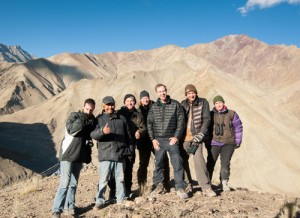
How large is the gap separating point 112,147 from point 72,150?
68 cm

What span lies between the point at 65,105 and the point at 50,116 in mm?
2760

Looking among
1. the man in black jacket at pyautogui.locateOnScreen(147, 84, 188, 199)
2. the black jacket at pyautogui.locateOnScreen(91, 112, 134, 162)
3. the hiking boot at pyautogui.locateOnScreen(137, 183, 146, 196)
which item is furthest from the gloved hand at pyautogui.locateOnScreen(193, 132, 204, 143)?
the hiking boot at pyautogui.locateOnScreen(137, 183, 146, 196)

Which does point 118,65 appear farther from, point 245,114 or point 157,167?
point 157,167

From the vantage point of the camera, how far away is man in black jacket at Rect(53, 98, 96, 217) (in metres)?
5.91

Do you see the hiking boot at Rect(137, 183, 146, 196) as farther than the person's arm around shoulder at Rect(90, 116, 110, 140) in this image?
Yes

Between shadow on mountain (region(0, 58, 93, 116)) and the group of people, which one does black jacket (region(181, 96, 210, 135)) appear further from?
shadow on mountain (region(0, 58, 93, 116))

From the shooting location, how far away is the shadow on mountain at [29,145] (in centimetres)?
3631

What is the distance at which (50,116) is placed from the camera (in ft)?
179

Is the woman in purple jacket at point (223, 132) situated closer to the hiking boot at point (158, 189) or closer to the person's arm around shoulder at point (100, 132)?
the hiking boot at point (158, 189)

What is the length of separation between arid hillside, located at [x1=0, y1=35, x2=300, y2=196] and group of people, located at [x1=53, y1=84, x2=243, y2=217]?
448 centimetres

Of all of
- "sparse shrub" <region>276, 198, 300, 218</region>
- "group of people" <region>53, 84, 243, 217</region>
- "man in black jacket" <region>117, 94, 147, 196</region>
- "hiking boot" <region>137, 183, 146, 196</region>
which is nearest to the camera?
"sparse shrub" <region>276, 198, 300, 218</region>

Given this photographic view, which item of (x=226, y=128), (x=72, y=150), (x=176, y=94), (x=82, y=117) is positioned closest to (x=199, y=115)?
(x=226, y=128)

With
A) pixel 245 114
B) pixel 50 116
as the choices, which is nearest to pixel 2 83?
pixel 50 116

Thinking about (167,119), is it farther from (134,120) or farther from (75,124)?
(75,124)
